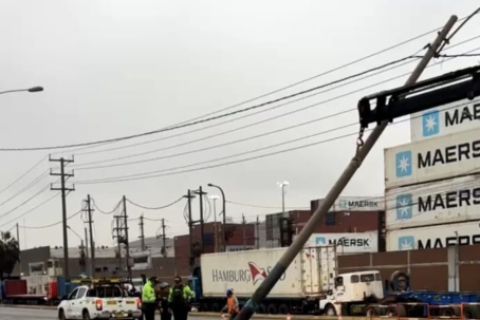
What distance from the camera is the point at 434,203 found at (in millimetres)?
62750

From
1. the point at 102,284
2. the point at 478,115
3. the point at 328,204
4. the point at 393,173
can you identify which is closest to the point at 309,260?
the point at 102,284

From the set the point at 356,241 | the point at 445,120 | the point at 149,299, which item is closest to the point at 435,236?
the point at 445,120

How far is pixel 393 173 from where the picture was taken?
216 ft

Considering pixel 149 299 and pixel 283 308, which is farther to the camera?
pixel 283 308

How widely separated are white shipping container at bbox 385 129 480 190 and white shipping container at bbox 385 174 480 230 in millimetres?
600

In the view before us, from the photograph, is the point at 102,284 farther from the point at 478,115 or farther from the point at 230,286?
the point at 478,115

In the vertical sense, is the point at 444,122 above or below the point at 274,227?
above

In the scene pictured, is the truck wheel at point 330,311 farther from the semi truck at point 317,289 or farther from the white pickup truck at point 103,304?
the white pickup truck at point 103,304

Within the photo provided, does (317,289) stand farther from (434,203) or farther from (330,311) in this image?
(434,203)

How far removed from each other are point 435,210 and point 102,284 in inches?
1525

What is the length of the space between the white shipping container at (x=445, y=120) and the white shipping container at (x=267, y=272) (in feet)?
58.8

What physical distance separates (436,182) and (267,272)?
22.5m

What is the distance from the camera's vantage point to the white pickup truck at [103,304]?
28.8 metres

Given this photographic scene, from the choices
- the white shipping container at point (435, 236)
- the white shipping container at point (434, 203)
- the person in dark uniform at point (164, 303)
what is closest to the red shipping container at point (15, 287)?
the white shipping container at point (435, 236)
